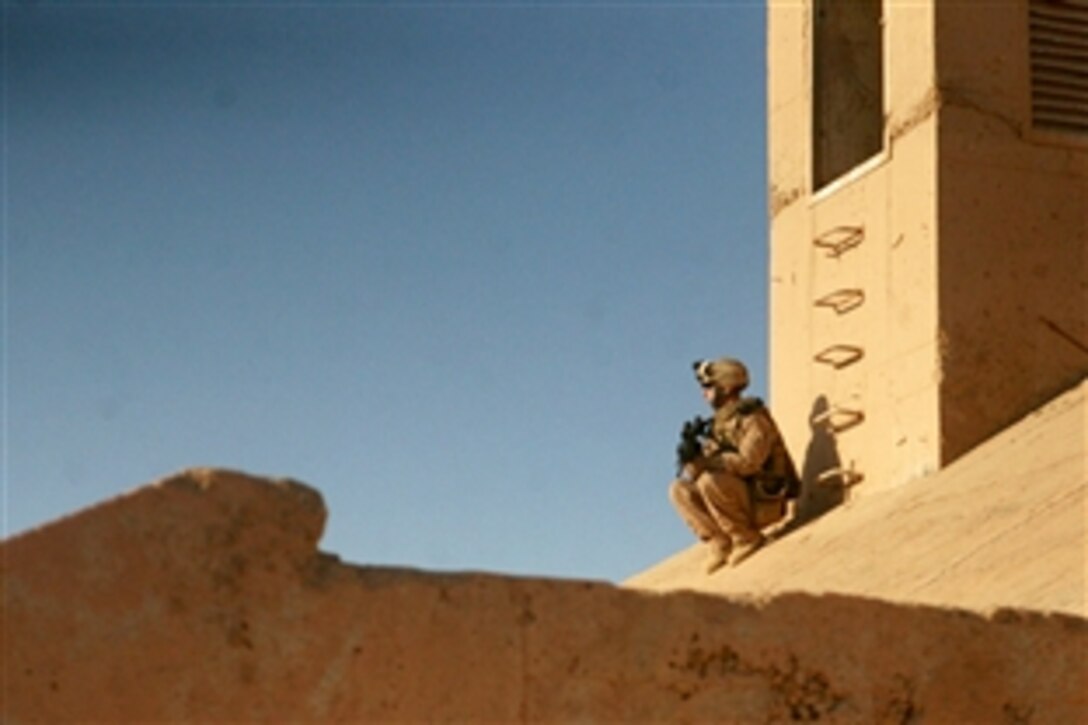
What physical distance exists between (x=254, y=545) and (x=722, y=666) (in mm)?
1388

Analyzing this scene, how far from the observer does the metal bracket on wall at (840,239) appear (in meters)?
11.1

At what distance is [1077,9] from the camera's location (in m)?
11.0

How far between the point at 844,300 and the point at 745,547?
4.87 feet

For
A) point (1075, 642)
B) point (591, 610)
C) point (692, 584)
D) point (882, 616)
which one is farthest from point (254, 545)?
point (692, 584)

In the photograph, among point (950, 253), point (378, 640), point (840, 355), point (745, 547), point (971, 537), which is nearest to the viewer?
point (378, 640)

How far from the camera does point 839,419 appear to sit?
10977 millimetres

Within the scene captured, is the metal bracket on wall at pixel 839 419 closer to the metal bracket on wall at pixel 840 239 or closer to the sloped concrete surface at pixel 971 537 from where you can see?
the sloped concrete surface at pixel 971 537

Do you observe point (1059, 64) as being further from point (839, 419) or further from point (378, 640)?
point (378, 640)

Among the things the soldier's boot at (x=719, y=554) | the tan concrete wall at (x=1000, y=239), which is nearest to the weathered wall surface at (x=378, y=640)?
the tan concrete wall at (x=1000, y=239)

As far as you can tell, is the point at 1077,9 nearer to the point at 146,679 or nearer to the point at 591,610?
the point at 591,610

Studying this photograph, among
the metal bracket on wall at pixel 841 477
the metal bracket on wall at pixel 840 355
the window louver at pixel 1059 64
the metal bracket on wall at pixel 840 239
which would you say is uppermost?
the window louver at pixel 1059 64

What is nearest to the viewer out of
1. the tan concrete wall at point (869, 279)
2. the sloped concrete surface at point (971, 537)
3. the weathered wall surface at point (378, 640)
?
the weathered wall surface at point (378, 640)

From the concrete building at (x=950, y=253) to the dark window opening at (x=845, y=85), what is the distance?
37cm

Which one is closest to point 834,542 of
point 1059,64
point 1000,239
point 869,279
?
point 869,279
